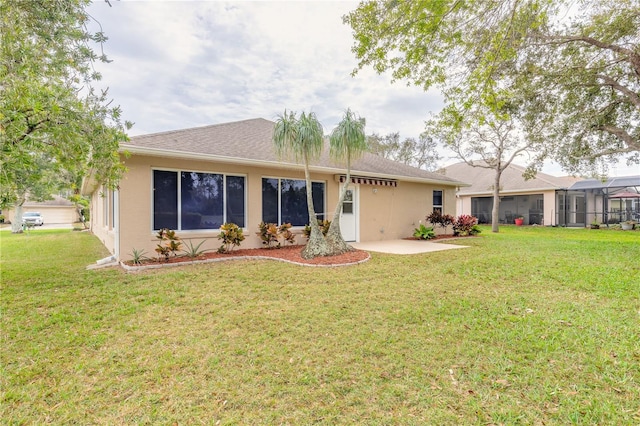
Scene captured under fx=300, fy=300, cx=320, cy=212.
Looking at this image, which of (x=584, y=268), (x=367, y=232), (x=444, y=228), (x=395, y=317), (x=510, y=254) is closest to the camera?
(x=395, y=317)

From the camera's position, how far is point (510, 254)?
31.5 feet

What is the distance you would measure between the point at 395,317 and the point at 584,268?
6.24 meters

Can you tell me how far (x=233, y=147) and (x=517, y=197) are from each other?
25841mm

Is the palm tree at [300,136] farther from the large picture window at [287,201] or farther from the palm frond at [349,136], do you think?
the large picture window at [287,201]

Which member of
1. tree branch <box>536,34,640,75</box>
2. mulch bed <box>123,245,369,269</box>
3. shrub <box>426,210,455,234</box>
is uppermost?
tree branch <box>536,34,640,75</box>

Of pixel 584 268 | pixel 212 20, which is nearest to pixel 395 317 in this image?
pixel 584 268

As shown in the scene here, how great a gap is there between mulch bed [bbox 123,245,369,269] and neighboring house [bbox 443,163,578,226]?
57.6 feet

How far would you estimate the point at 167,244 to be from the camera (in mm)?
8547

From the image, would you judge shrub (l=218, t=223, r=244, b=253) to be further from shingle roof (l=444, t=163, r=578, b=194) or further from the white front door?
shingle roof (l=444, t=163, r=578, b=194)

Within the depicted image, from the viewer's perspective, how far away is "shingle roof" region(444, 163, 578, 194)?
2430cm

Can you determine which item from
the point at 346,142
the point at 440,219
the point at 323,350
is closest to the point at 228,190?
the point at 346,142

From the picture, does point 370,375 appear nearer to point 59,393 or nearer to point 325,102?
point 59,393

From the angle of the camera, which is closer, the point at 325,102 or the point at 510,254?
the point at 510,254

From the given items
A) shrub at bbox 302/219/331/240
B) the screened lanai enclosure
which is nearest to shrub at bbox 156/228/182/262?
shrub at bbox 302/219/331/240
